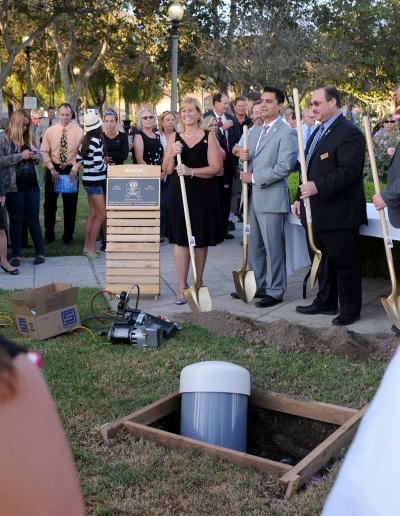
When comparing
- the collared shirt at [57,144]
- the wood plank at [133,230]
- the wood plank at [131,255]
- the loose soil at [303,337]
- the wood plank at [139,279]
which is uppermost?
the collared shirt at [57,144]

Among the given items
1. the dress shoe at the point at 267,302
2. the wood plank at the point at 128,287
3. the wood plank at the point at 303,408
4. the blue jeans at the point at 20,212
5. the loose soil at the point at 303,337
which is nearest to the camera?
the wood plank at the point at 303,408

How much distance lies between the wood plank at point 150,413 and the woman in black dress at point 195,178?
302cm

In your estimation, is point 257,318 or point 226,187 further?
point 226,187

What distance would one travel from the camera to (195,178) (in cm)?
723

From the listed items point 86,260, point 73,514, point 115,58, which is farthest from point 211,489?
point 115,58

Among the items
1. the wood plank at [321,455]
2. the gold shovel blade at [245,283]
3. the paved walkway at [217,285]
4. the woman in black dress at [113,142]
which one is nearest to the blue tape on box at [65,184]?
the woman in black dress at [113,142]

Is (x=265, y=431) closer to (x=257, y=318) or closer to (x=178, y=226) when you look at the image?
(x=257, y=318)

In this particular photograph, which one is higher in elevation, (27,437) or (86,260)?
(27,437)

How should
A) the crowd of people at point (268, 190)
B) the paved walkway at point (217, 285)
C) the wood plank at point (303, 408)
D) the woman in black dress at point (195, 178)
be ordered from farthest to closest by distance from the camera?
the woman in black dress at point (195, 178), the paved walkway at point (217, 285), the crowd of people at point (268, 190), the wood plank at point (303, 408)

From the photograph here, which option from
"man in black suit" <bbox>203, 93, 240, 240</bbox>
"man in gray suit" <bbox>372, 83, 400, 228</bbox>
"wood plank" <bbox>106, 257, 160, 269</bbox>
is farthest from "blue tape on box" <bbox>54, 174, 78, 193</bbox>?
"man in gray suit" <bbox>372, 83, 400, 228</bbox>

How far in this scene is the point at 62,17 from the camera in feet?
95.2

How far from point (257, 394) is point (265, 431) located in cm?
26

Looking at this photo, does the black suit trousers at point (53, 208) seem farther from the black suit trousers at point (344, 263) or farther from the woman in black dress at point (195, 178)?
the black suit trousers at point (344, 263)

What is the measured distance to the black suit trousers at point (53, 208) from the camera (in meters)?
10.7
